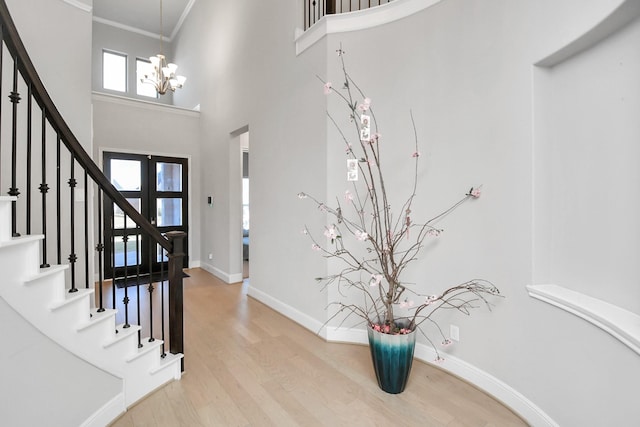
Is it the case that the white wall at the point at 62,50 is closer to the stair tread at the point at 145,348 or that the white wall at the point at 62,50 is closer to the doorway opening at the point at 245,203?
the stair tread at the point at 145,348

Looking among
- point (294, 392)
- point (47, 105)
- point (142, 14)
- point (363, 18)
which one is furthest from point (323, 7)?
point (142, 14)

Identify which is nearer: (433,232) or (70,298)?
(70,298)

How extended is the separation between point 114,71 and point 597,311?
958 centimetres

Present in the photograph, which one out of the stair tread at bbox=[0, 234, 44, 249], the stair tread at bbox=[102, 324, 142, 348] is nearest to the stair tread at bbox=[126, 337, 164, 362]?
the stair tread at bbox=[102, 324, 142, 348]

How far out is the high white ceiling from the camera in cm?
668

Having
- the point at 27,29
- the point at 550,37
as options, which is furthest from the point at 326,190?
the point at 27,29

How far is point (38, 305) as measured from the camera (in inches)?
59.2

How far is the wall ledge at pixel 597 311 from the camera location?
1342mm

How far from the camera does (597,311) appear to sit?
1.51 meters

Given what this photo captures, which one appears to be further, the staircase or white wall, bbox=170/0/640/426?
white wall, bbox=170/0/640/426

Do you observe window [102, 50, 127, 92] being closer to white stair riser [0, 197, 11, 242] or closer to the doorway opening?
the doorway opening

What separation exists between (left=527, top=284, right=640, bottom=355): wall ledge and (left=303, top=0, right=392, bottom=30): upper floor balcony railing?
319 centimetres

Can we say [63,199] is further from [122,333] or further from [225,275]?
[225,275]

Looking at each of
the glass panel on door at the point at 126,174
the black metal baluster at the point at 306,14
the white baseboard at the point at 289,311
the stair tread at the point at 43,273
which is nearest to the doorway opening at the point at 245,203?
the white baseboard at the point at 289,311
